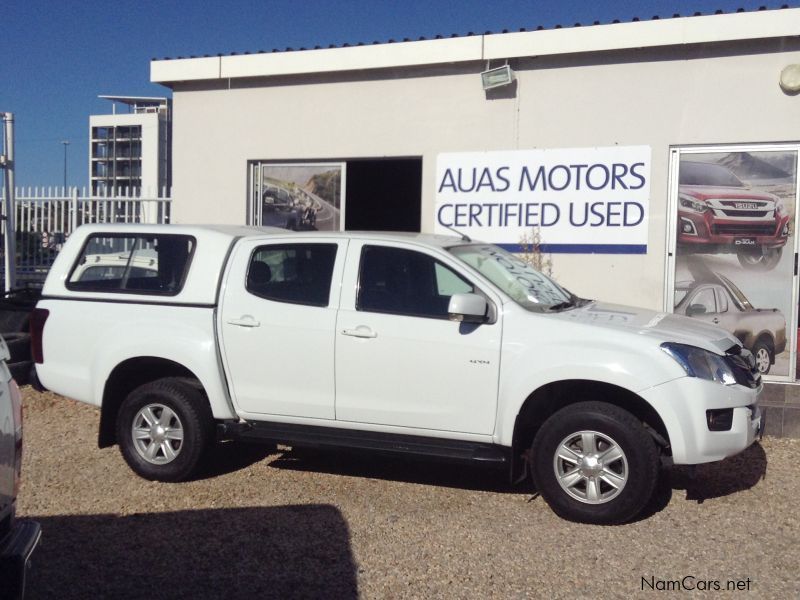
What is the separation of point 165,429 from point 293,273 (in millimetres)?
1522

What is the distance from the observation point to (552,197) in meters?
10.1

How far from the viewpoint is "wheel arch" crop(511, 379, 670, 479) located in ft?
19.1

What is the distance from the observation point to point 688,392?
18.1 feet

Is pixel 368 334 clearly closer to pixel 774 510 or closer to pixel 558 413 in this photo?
pixel 558 413

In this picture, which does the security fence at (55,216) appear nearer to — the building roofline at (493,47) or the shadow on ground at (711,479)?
the building roofline at (493,47)

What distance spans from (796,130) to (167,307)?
6.51 m

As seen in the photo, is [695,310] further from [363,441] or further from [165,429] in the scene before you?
[165,429]

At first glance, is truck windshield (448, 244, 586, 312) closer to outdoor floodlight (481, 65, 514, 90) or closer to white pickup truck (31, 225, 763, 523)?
white pickup truck (31, 225, 763, 523)

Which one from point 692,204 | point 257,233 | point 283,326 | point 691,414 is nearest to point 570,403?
point 691,414

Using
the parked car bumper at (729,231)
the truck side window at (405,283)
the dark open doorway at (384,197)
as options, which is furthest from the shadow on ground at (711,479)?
the dark open doorway at (384,197)

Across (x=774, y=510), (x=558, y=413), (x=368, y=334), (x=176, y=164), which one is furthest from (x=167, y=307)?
(x=176, y=164)

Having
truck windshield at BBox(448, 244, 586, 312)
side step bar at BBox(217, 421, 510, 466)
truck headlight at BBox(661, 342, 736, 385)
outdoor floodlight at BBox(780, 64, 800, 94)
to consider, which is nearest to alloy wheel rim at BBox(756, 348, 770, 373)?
outdoor floodlight at BBox(780, 64, 800, 94)

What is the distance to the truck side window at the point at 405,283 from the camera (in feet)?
20.3

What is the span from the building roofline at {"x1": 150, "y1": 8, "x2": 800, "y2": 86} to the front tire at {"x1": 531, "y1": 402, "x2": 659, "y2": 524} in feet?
17.3
